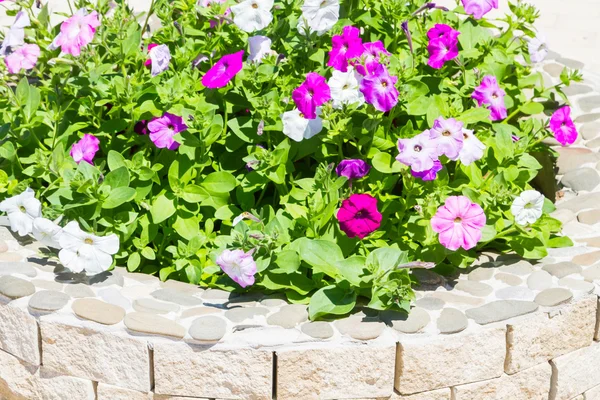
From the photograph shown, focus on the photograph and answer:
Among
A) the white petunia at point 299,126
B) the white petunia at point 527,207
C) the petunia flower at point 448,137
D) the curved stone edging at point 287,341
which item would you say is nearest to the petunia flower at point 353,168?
the white petunia at point 299,126

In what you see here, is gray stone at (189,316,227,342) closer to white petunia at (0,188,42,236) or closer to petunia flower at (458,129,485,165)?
white petunia at (0,188,42,236)

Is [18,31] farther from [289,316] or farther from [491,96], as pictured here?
[491,96]

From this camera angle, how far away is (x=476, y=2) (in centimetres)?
308

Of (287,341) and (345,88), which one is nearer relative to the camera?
(287,341)

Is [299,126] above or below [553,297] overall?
above

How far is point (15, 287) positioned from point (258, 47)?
3.61 ft

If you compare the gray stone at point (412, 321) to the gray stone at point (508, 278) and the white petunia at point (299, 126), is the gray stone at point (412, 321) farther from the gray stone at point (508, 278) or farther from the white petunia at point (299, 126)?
the white petunia at point (299, 126)

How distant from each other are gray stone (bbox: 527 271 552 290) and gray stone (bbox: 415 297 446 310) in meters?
0.31

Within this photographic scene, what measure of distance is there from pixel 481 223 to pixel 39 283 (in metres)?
1.31

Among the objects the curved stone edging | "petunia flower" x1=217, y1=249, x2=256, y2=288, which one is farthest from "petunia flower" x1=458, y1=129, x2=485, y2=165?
"petunia flower" x1=217, y1=249, x2=256, y2=288

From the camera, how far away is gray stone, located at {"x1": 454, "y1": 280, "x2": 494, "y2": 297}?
8.94ft

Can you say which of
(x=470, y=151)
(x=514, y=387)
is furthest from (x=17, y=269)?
(x=514, y=387)

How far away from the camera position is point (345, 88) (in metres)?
2.78

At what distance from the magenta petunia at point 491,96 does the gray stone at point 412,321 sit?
0.88m
